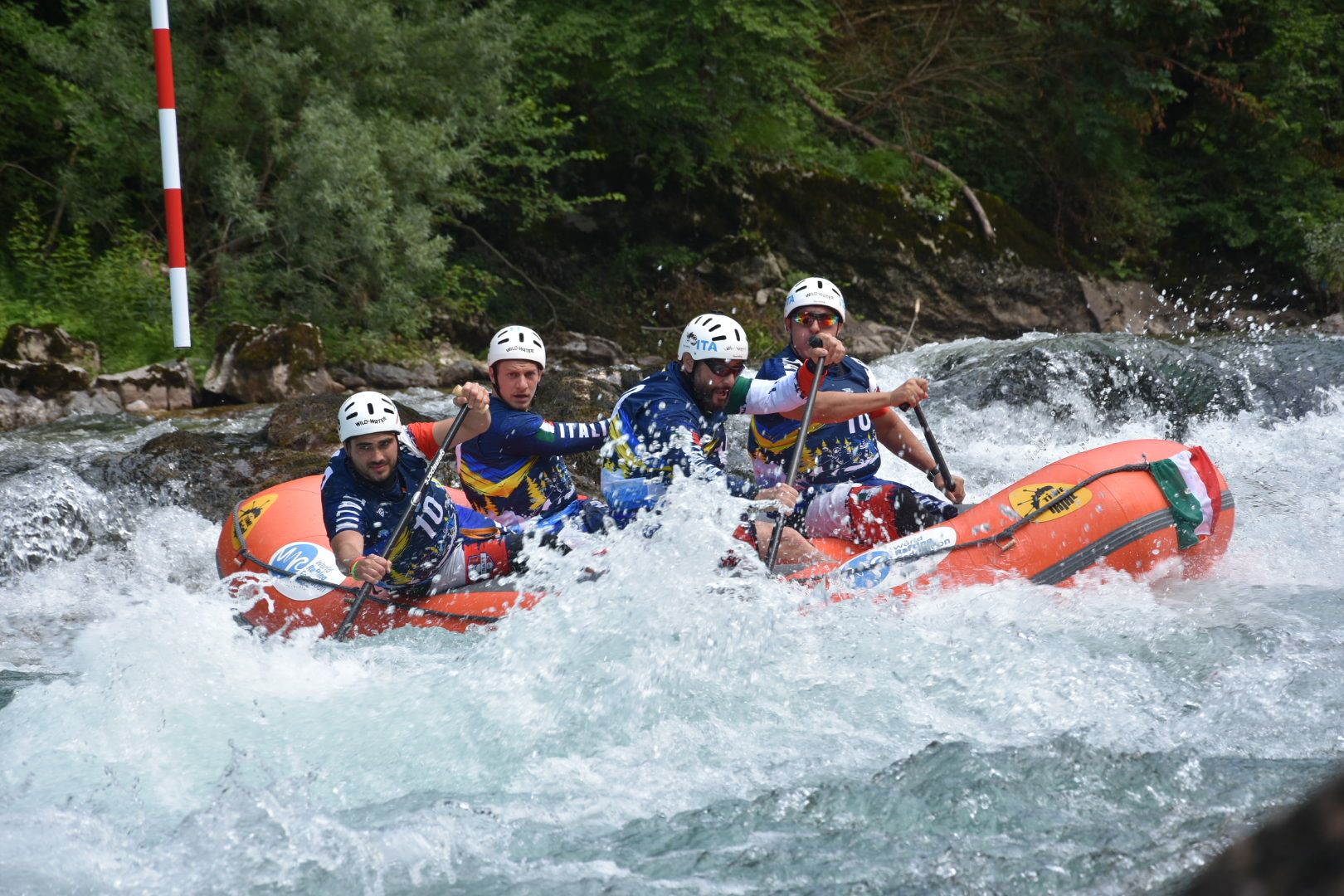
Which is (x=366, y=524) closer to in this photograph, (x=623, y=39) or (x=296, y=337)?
(x=296, y=337)

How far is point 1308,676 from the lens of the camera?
4.17 metres

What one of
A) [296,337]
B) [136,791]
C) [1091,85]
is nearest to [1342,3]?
[1091,85]

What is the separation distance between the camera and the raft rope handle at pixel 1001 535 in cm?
484

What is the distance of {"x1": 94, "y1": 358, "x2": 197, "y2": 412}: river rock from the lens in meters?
9.77

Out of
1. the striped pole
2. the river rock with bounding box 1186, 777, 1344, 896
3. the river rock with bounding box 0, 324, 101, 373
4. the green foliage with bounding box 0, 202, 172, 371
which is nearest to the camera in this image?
the river rock with bounding box 1186, 777, 1344, 896

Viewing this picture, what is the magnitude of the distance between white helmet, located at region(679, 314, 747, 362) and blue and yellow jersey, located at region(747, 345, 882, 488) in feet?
1.71

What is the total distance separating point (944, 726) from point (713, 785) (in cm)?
82

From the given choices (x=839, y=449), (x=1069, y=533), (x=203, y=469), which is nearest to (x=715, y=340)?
(x=839, y=449)

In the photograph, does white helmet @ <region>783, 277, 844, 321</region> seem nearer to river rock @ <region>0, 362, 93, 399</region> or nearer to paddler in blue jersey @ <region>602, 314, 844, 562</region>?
paddler in blue jersey @ <region>602, 314, 844, 562</region>

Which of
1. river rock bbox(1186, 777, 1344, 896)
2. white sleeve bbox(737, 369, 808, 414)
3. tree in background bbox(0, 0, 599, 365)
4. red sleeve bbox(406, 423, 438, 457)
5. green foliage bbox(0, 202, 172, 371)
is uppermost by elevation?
tree in background bbox(0, 0, 599, 365)

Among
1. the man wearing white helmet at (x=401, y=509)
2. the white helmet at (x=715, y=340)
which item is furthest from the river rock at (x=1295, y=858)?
the white helmet at (x=715, y=340)

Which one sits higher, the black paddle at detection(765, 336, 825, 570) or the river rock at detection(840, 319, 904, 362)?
the river rock at detection(840, 319, 904, 362)

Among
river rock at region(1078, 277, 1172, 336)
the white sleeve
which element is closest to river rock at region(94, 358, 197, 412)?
the white sleeve

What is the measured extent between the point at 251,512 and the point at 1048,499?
371cm
